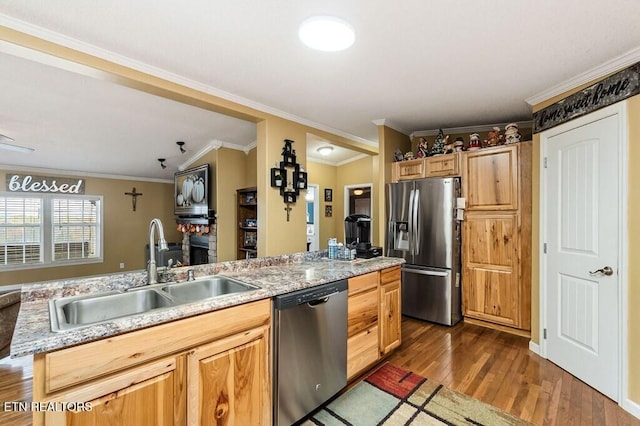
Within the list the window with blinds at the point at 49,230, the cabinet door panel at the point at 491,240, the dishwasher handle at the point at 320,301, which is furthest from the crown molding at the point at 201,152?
the cabinet door panel at the point at 491,240

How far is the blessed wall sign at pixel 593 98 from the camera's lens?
6.27 ft

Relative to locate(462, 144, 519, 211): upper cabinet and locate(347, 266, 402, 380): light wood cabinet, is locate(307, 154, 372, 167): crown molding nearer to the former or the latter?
locate(462, 144, 519, 211): upper cabinet

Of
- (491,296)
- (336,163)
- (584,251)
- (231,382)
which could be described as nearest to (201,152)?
(336,163)

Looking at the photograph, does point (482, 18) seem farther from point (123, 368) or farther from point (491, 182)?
point (123, 368)

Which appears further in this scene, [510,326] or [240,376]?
[510,326]

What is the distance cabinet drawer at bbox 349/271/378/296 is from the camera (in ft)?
7.09

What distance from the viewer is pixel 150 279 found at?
182 centimetres

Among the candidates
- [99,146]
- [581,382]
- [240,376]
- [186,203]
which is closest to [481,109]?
[581,382]

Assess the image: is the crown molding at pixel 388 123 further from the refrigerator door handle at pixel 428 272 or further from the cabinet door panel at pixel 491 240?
the refrigerator door handle at pixel 428 272

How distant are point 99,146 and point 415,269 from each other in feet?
16.7

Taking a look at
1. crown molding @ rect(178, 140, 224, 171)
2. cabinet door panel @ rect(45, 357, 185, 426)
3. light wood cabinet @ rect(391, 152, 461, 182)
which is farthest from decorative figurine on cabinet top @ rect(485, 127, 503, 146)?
crown molding @ rect(178, 140, 224, 171)

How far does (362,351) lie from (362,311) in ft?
1.04

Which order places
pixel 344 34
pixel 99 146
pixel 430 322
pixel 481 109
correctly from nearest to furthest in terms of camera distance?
pixel 344 34 < pixel 481 109 < pixel 430 322 < pixel 99 146

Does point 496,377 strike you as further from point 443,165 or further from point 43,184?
point 43,184
